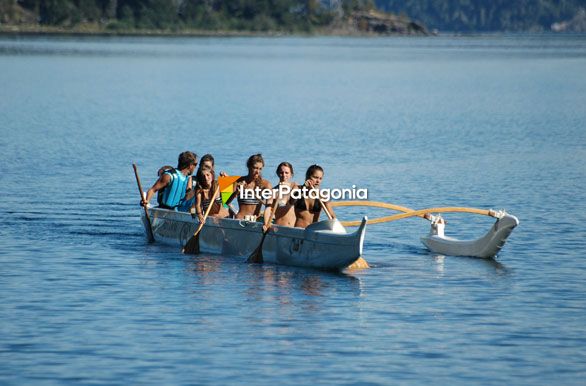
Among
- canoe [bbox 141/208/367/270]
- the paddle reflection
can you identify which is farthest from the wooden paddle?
canoe [bbox 141/208/367/270]

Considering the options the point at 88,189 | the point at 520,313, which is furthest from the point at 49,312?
the point at 88,189

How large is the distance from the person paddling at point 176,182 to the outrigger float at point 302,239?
413 millimetres

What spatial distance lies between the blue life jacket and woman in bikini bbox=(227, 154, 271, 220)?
5.70 feet

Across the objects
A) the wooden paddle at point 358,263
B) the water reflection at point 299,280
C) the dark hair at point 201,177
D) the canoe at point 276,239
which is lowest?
the water reflection at point 299,280

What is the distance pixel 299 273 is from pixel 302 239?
0.69 meters

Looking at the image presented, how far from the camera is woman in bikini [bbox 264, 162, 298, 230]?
1011 inches

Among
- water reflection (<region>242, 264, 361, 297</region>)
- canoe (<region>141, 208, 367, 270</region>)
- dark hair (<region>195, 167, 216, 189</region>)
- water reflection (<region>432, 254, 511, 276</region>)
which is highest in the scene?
dark hair (<region>195, 167, 216, 189</region>)

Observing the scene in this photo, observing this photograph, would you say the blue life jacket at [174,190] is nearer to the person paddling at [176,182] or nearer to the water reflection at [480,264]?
the person paddling at [176,182]

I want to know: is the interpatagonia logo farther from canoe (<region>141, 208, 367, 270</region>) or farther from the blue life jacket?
canoe (<region>141, 208, 367, 270</region>)

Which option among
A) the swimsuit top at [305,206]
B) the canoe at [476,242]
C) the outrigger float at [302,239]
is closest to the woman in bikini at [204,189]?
the outrigger float at [302,239]

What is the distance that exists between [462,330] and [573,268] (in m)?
6.40

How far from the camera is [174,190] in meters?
29.0

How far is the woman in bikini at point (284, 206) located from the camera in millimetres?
25672

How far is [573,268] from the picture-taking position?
88.8ft
